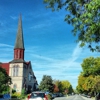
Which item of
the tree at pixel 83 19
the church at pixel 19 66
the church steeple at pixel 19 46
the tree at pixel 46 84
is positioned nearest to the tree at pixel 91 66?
the church at pixel 19 66

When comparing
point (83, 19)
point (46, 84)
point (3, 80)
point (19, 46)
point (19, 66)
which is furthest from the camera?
point (46, 84)

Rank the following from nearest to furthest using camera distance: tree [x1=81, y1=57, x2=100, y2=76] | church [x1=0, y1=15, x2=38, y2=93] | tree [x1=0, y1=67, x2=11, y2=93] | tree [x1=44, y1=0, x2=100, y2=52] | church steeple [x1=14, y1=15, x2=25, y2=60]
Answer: tree [x1=44, y1=0, x2=100, y2=52], tree [x1=0, y1=67, x2=11, y2=93], tree [x1=81, y1=57, x2=100, y2=76], church [x1=0, y1=15, x2=38, y2=93], church steeple [x1=14, y1=15, x2=25, y2=60]

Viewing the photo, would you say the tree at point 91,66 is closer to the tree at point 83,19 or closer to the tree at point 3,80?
the tree at point 3,80

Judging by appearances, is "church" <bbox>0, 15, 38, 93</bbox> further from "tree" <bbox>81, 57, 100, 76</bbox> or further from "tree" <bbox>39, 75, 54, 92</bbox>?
"tree" <bbox>81, 57, 100, 76</bbox>

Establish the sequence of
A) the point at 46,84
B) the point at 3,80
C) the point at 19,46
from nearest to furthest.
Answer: the point at 3,80
the point at 19,46
the point at 46,84

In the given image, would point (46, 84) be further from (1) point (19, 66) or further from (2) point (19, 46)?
(2) point (19, 46)

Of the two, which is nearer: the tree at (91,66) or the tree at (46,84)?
the tree at (91,66)

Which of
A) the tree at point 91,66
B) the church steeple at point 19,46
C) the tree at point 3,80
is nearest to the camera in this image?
the tree at point 3,80

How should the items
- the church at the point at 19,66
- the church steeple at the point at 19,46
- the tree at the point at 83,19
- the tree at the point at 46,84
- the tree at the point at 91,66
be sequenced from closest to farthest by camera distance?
1. the tree at the point at 83,19
2. the tree at the point at 91,66
3. the church at the point at 19,66
4. the church steeple at the point at 19,46
5. the tree at the point at 46,84

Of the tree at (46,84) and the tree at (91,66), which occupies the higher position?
the tree at (91,66)

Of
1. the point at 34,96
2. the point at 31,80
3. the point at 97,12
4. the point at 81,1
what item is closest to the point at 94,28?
the point at 97,12

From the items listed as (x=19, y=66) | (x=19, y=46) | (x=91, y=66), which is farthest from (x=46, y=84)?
(x=19, y=46)

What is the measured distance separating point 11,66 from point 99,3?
8394 cm

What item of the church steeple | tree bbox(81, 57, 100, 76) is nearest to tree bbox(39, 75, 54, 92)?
the church steeple
